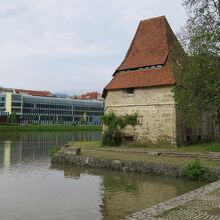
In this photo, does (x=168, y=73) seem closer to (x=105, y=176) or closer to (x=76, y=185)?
(x=105, y=176)

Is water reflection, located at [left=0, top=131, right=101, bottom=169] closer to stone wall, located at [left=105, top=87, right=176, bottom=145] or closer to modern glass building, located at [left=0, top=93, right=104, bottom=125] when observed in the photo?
stone wall, located at [left=105, top=87, right=176, bottom=145]

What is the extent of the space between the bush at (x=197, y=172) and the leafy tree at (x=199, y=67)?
527cm

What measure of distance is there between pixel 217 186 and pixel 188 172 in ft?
14.8

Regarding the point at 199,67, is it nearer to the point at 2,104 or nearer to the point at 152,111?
the point at 152,111

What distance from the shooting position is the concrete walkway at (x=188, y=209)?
945 cm

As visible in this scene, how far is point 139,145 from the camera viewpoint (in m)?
29.7

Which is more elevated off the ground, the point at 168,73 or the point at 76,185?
the point at 168,73

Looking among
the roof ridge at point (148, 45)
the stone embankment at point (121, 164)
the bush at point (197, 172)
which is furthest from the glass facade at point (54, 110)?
the bush at point (197, 172)

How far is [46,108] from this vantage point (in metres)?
127

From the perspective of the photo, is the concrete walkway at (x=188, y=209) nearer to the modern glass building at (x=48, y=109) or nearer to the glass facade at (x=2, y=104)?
the modern glass building at (x=48, y=109)

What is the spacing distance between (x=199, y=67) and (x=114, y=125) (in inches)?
371

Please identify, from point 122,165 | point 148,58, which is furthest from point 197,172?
point 148,58

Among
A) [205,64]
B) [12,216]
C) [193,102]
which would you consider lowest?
[12,216]

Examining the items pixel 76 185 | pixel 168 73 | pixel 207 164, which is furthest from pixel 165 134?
pixel 76 185
